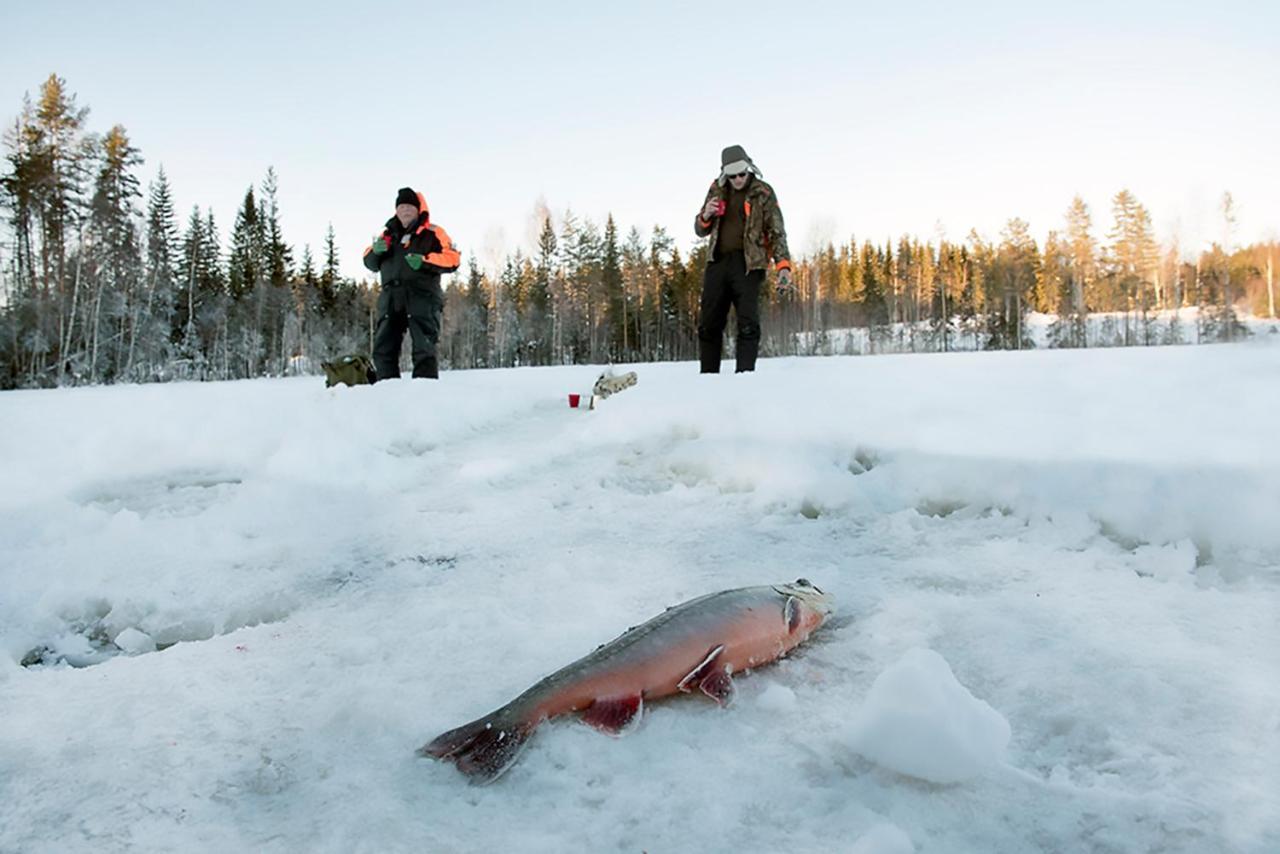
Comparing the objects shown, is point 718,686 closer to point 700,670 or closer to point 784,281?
point 700,670

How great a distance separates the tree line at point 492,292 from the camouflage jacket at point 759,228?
2769 cm

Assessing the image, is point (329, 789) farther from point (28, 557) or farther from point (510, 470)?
point (510, 470)

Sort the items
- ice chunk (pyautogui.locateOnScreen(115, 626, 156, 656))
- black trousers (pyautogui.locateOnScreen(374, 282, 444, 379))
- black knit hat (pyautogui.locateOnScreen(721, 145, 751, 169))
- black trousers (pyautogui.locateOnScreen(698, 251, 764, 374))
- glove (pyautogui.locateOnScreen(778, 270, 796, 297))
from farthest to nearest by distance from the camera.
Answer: black trousers (pyautogui.locateOnScreen(374, 282, 444, 379))
black knit hat (pyautogui.locateOnScreen(721, 145, 751, 169))
black trousers (pyautogui.locateOnScreen(698, 251, 764, 374))
glove (pyautogui.locateOnScreen(778, 270, 796, 297))
ice chunk (pyautogui.locateOnScreen(115, 626, 156, 656))

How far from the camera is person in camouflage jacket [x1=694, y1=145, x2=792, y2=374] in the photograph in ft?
21.0

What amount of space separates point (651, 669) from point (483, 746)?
38 centimetres

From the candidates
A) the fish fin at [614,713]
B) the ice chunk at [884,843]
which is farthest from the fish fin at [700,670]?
the ice chunk at [884,843]

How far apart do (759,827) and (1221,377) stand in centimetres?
410

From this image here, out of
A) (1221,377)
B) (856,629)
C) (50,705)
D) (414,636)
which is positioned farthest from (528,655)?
(1221,377)

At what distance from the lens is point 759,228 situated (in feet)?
21.1

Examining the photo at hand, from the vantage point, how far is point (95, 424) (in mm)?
3898

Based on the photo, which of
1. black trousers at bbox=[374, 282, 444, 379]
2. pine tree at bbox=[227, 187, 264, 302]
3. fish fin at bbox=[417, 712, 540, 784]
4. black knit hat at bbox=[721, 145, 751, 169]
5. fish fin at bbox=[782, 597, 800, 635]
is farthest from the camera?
pine tree at bbox=[227, 187, 264, 302]

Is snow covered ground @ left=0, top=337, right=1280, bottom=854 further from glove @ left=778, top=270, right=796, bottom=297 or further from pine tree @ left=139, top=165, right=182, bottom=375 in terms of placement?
pine tree @ left=139, top=165, right=182, bottom=375

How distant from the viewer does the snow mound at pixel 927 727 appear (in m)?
1.20

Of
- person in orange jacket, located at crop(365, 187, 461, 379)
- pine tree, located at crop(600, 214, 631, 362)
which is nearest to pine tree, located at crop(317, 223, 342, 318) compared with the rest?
pine tree, located at crop(600, 214, 631, 362)
